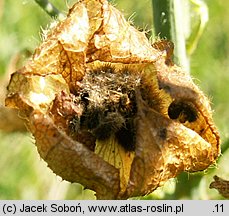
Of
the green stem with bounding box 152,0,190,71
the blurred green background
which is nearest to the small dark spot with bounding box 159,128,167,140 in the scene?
the green stem with bounding box 152,0,190,71

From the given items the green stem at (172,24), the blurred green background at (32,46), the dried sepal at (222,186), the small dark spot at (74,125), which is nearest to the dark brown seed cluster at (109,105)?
the small dark spot at (74,125)

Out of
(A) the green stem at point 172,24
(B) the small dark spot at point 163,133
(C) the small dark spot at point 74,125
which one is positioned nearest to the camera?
(B) the small dark spot at point 163,133

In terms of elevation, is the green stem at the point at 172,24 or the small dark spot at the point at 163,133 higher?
the green stem at the point at 172,24

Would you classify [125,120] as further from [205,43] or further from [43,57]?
[205,43]

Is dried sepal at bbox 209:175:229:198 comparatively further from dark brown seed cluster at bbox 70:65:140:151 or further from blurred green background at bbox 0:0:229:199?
blurred green background at bbox 0:0:229:199

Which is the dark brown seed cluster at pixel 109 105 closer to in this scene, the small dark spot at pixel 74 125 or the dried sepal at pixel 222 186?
the small dark spot at pixel 74 125

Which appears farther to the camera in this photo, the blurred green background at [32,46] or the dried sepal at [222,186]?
the blurred green background at [32,46]

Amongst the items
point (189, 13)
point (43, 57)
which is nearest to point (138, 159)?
point (43, 57)
